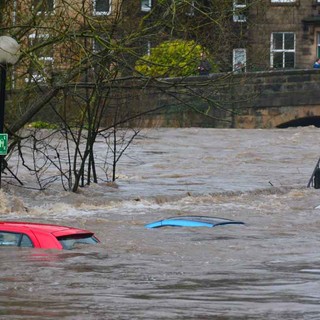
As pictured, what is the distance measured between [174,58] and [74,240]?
11748mm

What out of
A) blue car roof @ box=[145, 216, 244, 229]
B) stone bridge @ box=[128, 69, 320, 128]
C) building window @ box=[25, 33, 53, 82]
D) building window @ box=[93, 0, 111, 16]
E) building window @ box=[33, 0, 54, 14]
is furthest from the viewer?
stone bridge @ box=[128, 69, 320, 128]

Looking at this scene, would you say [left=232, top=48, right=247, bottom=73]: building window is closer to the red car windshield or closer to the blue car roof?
the blue car roof

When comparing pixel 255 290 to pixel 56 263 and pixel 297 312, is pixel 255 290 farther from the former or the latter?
pixel 56 263

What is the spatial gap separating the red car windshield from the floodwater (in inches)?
4.6

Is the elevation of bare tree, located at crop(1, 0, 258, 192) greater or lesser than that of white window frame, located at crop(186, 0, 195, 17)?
lesser

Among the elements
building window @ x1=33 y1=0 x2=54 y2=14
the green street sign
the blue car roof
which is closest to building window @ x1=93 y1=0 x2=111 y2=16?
building window @ x1=33 y1=0 x2=54 y2=14

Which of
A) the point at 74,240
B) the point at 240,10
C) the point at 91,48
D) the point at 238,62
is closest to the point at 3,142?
the point at 91,48

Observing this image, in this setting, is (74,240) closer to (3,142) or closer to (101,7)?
(3,142)

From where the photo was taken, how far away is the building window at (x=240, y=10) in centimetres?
2433

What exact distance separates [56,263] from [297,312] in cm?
441

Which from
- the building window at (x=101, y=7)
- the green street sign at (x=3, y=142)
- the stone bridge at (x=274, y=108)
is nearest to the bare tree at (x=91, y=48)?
the building window at (x=101, y=7)

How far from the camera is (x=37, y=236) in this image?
16.8 meters

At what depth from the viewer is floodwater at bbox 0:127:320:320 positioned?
521 inches

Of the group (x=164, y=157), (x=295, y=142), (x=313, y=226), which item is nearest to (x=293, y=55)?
(x=295, y=142)
